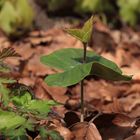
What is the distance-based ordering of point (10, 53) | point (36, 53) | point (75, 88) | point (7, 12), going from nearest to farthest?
point (10, 53)
point (75, 88)
point (36, 53)
point (7, 12)

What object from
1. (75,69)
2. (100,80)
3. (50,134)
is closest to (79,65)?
(75,69)

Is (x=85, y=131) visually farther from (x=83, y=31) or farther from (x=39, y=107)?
(x=83, y=31)

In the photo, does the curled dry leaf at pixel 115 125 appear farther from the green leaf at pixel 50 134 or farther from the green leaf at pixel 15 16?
the green leaf at pixel 15 16

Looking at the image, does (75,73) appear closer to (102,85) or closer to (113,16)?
(102,85)

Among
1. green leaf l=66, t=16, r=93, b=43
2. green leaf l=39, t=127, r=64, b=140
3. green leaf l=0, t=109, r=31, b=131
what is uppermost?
green leaf l=66, t=16, r=93, b=43

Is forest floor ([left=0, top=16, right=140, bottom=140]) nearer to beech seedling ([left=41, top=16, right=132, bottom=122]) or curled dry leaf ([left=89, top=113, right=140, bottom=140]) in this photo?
curled dry leaf ([left=89, top=113, right=140, bottom=140])

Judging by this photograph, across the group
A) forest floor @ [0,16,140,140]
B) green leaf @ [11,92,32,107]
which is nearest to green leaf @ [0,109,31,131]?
green leaf @ [11,92,32,107]

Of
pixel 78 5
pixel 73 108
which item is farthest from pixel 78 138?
pixel 78 5
